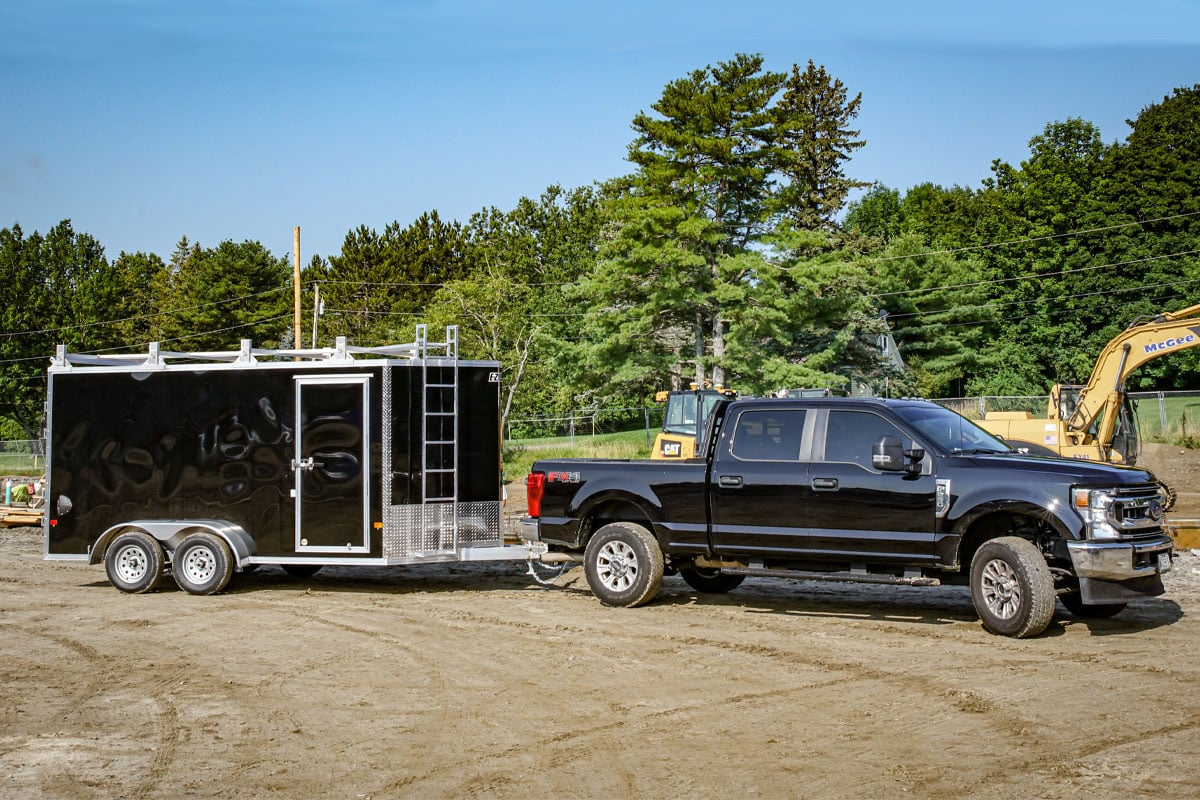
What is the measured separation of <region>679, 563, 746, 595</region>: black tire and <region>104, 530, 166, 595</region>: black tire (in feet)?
21.2

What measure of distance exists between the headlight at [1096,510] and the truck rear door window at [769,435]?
112 inches

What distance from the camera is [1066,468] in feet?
37.6

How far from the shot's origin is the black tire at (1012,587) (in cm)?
1112

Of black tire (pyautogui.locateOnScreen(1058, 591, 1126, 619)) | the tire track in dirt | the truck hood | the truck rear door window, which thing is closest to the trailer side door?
the tire track in dirt

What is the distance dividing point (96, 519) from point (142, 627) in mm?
3404

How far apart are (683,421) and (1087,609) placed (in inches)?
485

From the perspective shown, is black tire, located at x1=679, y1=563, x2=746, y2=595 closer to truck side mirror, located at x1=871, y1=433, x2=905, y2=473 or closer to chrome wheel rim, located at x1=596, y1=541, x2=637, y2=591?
chrome wheel rim, located at x1=596, y1=541, x2=637, y2=591

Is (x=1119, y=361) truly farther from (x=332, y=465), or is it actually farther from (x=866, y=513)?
(x=332, y=465)

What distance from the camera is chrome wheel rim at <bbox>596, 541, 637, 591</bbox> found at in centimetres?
1377

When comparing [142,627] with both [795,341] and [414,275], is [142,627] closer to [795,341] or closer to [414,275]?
[795,341]

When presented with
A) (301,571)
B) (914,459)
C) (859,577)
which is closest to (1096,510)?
(914,459)

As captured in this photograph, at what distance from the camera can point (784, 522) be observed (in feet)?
41.8

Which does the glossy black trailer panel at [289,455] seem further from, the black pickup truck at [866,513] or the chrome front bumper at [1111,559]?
the chrome front bumper at [1111,559]

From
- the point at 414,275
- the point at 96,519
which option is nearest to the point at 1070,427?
the point at 96,519
